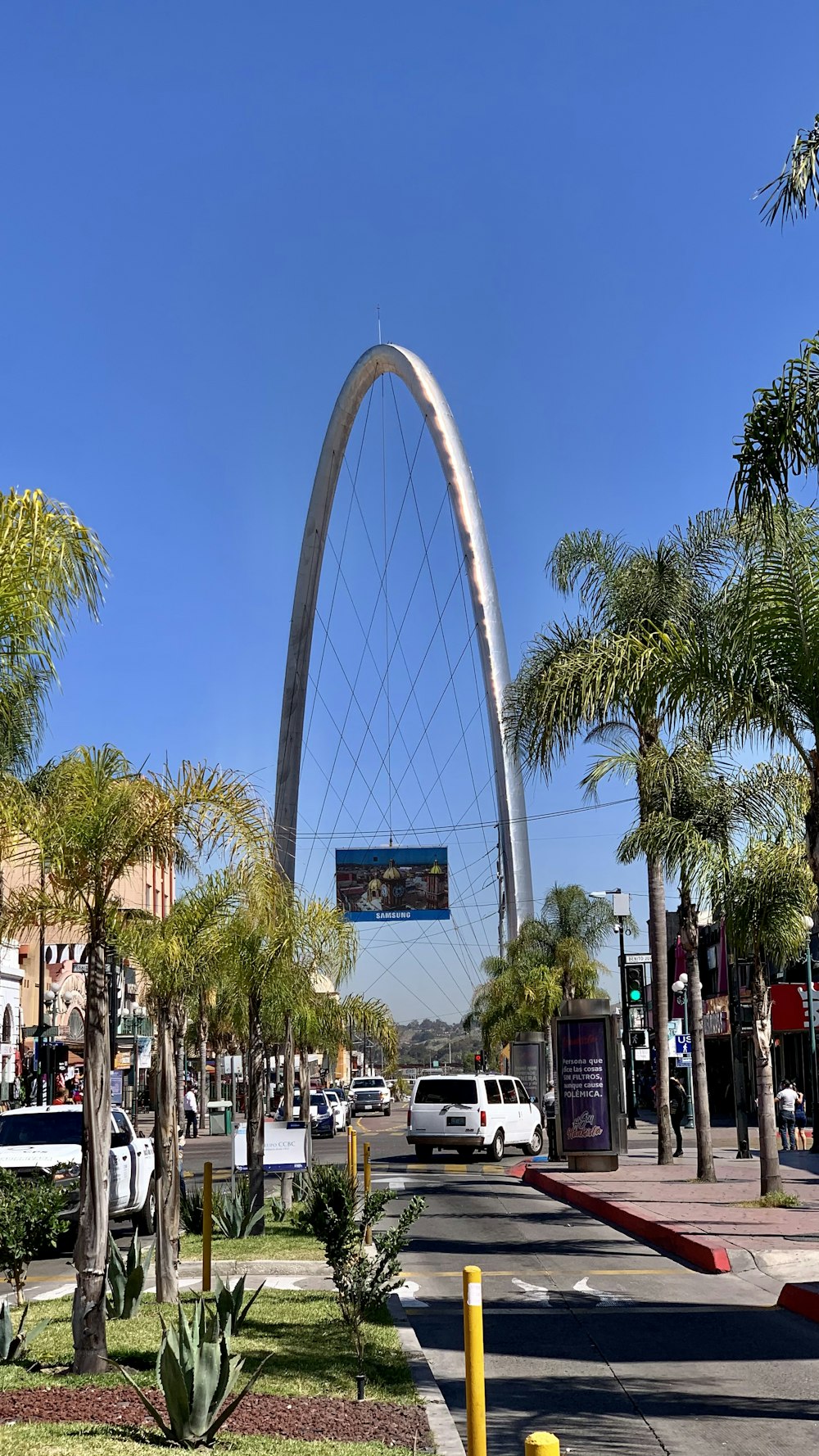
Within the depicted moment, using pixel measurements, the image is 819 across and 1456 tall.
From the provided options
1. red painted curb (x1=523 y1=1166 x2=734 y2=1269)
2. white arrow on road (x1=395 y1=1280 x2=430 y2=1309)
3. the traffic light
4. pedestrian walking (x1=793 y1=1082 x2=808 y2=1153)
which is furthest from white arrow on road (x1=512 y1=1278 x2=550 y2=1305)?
the traffic light

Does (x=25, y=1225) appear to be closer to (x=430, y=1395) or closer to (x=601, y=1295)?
(x=430, y=1395)

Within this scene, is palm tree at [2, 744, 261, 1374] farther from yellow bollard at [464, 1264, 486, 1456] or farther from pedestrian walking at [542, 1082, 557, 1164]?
pedestrian walking at [542, 1082, 557, 1164]

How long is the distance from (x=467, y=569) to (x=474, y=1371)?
62460mm

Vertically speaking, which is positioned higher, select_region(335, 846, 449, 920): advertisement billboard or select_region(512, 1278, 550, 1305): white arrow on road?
select_region(335, 846, 449, 920): advertisement billboard

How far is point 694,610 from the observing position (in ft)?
85.8

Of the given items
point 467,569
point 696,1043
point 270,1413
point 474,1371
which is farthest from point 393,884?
point 474,1371

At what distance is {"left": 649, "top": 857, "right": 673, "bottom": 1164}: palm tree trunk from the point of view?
1117 inches

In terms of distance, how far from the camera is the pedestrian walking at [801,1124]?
34.1 metres

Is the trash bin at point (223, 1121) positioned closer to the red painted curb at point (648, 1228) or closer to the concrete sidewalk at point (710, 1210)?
the concrete sidewalk at point (710, 1210)

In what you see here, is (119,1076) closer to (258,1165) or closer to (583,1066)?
(583,1066)

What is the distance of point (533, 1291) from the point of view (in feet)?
45.0

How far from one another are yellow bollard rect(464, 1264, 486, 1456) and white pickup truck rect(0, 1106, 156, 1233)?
1316 centimetres

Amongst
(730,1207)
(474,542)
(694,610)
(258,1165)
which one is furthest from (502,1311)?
(474,542)

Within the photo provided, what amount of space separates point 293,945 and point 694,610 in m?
10.5
